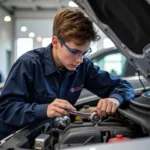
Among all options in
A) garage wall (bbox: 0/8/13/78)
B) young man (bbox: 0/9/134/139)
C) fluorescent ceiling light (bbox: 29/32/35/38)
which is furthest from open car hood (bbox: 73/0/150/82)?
fluorescent ceiling light (bbox: 29/32/35/38)

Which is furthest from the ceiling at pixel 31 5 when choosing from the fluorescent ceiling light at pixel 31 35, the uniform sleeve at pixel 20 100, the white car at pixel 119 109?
the white car at pixel 119 109

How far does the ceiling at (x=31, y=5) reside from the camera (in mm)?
13406

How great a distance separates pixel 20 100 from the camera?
5.69 feet

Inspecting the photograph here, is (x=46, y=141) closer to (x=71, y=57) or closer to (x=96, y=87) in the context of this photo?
(x=71, y=57)

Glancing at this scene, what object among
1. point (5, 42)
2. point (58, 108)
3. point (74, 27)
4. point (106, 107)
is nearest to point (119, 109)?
point (106, 107)

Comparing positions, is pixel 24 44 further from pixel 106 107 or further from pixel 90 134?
pixel 90 134

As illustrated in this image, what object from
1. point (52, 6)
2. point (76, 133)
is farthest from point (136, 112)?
point (52, 6)

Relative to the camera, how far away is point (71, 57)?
5.70 feet

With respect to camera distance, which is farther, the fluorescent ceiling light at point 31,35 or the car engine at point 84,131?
the fluorescent ceiling light at point 31,35

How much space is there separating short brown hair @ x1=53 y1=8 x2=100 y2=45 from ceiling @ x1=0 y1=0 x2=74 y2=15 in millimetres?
11649

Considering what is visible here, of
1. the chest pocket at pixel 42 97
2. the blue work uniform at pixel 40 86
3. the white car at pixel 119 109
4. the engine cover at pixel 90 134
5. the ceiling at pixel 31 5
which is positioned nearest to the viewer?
the white car at pixel 119 109

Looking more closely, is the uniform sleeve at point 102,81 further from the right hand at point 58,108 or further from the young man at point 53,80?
the right hand at point 58,108

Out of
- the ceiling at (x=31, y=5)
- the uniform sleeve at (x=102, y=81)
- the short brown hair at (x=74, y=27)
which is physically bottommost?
the uniform sleeve at (x=102, y=81)

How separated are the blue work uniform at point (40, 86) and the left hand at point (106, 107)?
4.4 inches
